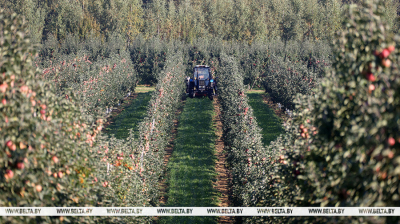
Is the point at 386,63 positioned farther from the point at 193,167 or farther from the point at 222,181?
the point at 193,167

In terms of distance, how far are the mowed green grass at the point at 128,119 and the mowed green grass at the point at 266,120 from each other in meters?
6.82

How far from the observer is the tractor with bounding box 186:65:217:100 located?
90.7 feet

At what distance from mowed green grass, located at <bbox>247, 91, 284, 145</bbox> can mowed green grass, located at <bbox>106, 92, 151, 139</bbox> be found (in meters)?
6.82

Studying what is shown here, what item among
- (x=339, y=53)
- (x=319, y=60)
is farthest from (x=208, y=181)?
(x=319, y=60)

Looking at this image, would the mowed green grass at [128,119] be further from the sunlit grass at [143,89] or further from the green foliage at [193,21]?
the green foliage at [193,21]

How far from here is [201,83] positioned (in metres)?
27.7

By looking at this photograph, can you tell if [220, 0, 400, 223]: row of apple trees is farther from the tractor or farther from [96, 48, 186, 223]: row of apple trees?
the tractor

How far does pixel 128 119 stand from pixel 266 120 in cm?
871

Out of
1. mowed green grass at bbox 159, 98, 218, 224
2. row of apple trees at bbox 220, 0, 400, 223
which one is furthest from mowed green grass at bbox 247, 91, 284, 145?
row of apple trees at bbox 220, 0, 400, 223

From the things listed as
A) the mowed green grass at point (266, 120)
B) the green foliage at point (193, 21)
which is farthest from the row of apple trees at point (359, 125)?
the green foliage at point (193, 21)

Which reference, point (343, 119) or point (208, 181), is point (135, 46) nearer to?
point (208, 181)

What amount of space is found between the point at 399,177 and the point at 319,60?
34.4 metres

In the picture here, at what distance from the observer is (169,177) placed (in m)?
15.1

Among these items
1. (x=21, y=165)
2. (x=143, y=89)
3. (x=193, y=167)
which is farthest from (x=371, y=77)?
(x=143, y=89)
